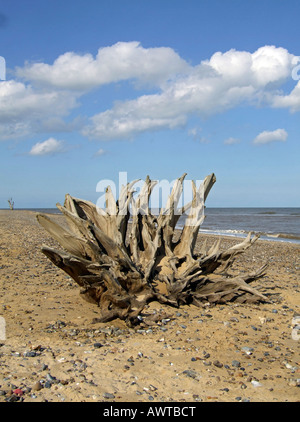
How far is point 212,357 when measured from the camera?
5043 millimetres

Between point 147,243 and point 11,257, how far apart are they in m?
5.50

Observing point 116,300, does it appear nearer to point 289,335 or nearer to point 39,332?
point 39,332

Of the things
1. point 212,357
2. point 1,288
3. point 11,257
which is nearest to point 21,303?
point 1,288

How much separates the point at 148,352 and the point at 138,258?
9.29 ft

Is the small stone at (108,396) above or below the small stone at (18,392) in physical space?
below

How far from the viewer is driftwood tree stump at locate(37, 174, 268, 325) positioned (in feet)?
22.0

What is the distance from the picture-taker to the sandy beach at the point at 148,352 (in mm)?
4047

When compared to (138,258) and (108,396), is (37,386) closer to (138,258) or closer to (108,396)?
(108,396)

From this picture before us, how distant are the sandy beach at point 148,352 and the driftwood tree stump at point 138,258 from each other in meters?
0.30

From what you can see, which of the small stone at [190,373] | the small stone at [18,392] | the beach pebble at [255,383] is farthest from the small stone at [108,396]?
the beach pebble at [255,383]

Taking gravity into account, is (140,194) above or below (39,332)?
above

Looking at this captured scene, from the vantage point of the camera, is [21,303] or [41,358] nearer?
[41,358]

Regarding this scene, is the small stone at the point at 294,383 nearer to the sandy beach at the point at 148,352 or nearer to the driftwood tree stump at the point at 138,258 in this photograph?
the sandy beach at the point at 148,352

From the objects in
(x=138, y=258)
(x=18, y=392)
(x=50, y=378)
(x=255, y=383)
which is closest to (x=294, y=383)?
(x=255, y=383)
